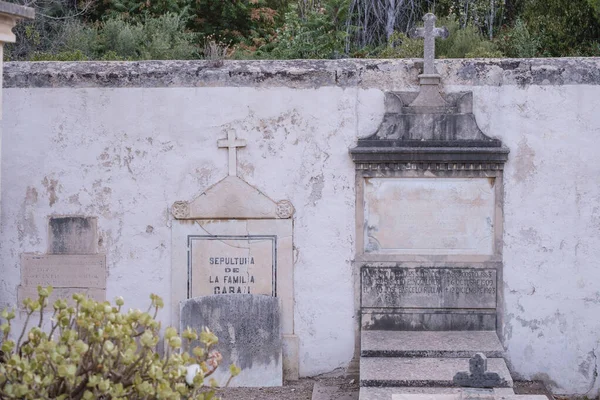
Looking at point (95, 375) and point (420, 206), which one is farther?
point (420, 206)

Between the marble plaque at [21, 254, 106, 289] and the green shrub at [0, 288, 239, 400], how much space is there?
3188 millimetres

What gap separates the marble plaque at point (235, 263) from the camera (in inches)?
280

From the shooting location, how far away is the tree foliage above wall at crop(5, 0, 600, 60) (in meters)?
12.9

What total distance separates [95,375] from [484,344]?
3.72 m

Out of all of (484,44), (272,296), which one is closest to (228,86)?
(272,296)

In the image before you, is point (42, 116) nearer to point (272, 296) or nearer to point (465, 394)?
point (272, 296)

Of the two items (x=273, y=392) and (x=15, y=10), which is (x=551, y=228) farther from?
(x=15, y=10)

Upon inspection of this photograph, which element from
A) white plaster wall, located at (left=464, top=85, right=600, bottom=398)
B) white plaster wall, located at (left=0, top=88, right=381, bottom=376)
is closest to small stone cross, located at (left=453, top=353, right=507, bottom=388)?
white plaster wall, located at (left=464, top=85, right=600, bottom=398)

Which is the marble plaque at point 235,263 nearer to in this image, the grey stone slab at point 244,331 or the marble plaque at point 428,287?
the grey stone slab at point 244,331

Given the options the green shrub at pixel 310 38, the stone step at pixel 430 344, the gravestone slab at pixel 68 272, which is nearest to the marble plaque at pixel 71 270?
the gravestone slab at pixel 68 272

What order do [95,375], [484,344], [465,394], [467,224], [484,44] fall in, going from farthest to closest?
1. [484,44]
2. [467,224]
3. [484,344]
4. [465,394]
5. [95,375]

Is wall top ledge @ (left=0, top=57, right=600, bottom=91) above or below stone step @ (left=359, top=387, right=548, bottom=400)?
above

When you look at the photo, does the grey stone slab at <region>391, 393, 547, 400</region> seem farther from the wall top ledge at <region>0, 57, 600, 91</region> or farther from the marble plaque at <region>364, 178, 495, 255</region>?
the wall top ledge at <region>0, 57, 600, 91</region>

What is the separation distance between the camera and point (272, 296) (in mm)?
7113
